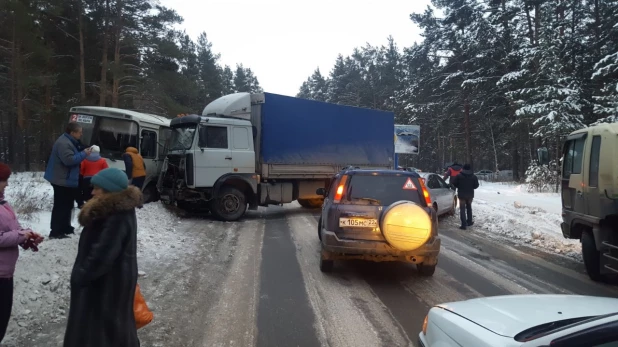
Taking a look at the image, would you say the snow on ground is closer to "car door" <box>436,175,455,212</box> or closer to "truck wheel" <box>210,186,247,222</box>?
"truck wheel" <box>210,186,247,222</box>

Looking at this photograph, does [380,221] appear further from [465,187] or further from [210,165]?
[210,165]

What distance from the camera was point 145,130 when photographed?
44.1 feet

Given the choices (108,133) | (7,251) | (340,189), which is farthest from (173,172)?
(7,251)

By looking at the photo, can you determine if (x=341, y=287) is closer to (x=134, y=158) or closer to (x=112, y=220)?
(x=112, y=220)

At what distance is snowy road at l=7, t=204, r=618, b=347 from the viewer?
14.7ft

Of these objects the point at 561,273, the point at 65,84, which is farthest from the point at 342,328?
the point at 65,84

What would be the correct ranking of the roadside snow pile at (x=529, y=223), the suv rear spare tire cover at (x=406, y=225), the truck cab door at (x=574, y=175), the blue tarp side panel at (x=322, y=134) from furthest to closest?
the blue tarp side panel at (x=322, y=134)
the roadside snow pile at (x=529, y=223)
the truck cab door at (x=574, y=175)
the suv rear spare tire cover at (x=406, y=225)

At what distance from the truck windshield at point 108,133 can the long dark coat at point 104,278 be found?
10561mm

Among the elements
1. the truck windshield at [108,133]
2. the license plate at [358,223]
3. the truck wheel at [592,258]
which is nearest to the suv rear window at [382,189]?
the license plate at [358,223]

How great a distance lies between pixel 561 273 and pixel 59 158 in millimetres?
8340

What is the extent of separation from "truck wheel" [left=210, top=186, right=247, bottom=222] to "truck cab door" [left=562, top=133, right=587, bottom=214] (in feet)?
26.6

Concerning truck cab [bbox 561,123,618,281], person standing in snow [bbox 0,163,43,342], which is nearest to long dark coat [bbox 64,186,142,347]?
person standing in snow [bbox 0,163,43,342]

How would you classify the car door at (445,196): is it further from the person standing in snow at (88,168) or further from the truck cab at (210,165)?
the person standing in snow at (88,168)

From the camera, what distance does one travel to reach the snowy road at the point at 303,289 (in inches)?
176
